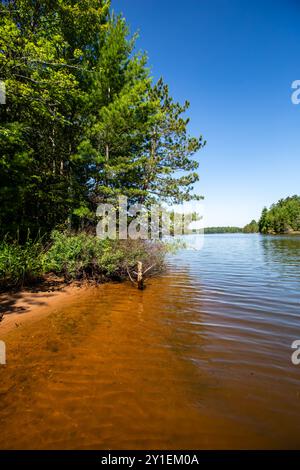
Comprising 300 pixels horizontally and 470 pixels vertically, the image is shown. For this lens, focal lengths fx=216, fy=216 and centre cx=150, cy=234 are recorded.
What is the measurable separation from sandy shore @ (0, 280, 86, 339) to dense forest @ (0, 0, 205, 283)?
896 millimetres

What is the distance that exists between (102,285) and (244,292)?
604 cm

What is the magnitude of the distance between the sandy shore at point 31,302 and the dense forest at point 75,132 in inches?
35.3

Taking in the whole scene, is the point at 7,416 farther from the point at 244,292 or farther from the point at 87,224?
the point at 87,224

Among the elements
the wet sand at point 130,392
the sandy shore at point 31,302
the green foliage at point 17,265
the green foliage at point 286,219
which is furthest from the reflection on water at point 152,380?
the green foliage at point 286,219

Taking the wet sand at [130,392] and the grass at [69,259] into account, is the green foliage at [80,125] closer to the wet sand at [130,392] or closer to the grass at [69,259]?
the grass at [69,259]

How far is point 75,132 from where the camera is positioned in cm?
1335

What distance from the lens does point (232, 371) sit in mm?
3727

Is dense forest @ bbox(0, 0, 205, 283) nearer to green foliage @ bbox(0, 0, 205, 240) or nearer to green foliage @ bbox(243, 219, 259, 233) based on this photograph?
green foliage @ bbox(0, 0, 205, 240)

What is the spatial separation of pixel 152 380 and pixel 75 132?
45.8 ft

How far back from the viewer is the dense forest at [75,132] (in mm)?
9523

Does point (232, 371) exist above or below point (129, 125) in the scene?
below

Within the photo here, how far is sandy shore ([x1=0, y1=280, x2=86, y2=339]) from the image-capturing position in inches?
219

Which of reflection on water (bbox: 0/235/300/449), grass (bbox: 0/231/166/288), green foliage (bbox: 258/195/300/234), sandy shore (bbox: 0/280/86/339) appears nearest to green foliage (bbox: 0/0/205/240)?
grass (bbox: 0/231/166/288)
